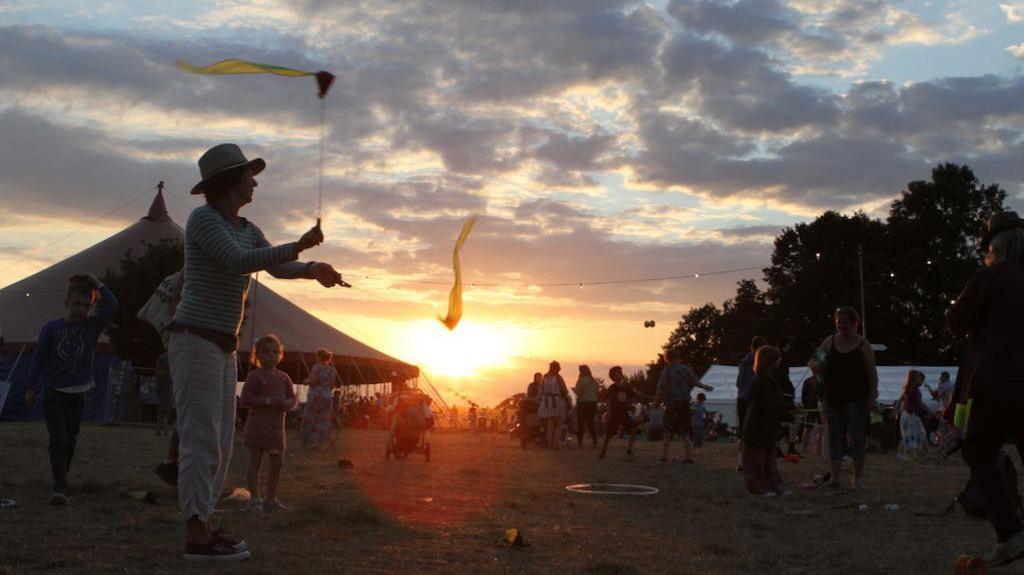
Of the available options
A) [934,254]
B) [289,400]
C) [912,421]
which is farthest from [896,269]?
[289,400]

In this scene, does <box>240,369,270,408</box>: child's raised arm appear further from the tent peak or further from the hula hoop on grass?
the tent peak

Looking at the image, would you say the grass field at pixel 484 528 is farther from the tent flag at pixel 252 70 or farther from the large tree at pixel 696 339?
the large tree at pixel 696 339

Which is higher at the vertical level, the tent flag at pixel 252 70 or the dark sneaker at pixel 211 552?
the tent flag at pixel 252 70

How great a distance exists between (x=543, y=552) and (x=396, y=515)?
73.8 inches

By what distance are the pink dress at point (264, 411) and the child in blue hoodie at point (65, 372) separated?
1.26 meters

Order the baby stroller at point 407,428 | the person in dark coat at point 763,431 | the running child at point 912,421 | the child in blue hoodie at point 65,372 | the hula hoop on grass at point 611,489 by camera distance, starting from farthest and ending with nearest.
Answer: the running child at point 912,421 → the baby stroller at point 407,428 → the person in dark coat at point 763,431 → the hula hoop on grass at point 611,489 → the child in blue hoodie at point 65,372

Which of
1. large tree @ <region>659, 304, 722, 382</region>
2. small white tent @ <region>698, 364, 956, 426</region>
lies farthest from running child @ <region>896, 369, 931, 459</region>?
large tree @ <region>659, 304, 722, 382</region>

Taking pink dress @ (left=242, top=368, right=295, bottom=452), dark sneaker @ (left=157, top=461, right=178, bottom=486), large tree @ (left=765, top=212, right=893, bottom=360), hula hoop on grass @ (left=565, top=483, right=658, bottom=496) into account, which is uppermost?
large tree @ (left=765, top=212, right=893, bottom=360)

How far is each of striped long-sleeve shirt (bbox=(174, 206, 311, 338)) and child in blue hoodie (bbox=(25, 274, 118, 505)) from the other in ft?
9.49

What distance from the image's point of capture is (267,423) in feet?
24.6

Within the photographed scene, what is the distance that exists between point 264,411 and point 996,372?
522 centimetres

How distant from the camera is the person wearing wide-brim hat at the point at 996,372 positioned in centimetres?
491

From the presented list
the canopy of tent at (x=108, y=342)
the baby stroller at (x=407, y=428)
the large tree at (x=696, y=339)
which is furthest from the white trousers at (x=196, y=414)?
the large tree at (x=696, y=339)

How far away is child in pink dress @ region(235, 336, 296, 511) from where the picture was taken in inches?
289
